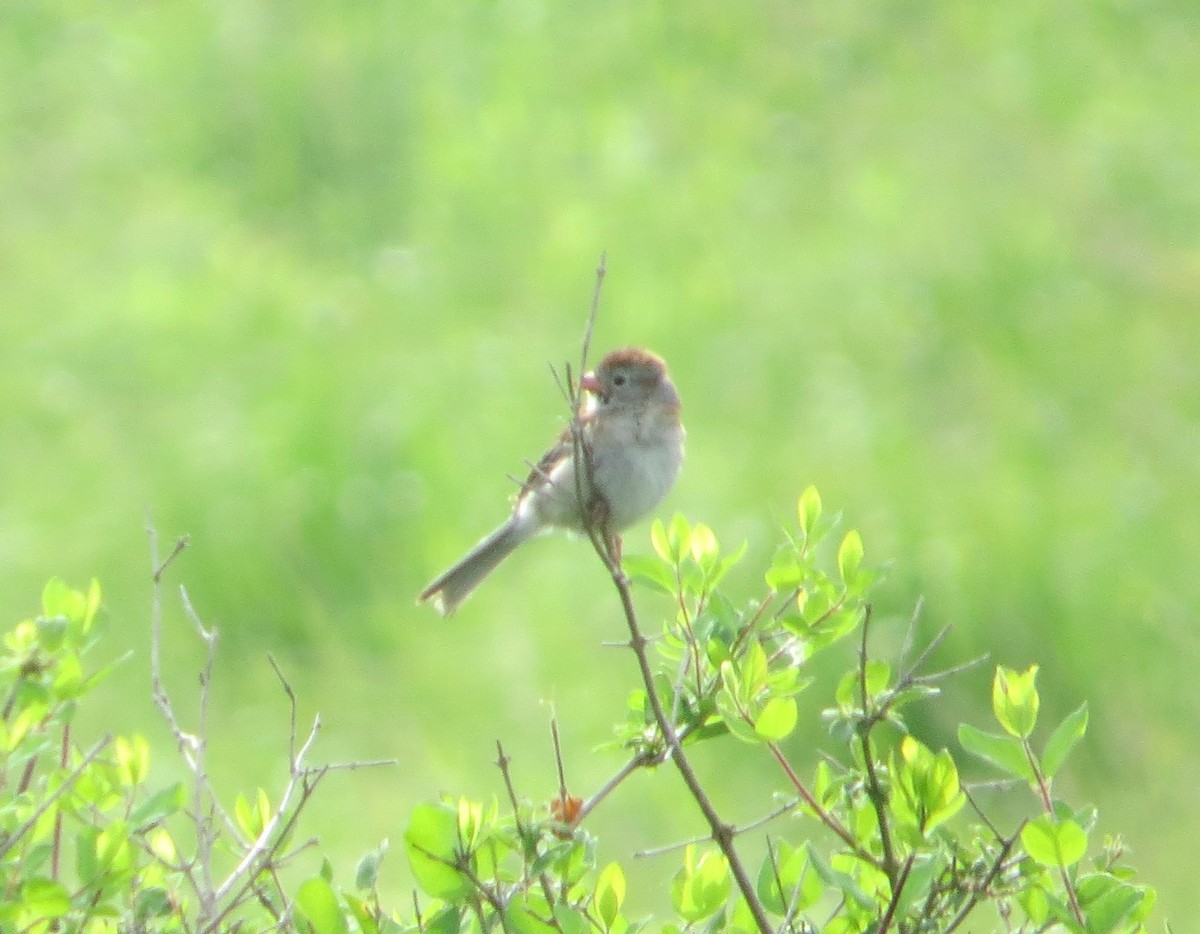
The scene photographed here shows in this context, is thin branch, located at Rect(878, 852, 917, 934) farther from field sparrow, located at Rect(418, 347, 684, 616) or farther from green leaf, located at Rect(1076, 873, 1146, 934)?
field sparrow, located at Rect(418, 347, 684, 616)

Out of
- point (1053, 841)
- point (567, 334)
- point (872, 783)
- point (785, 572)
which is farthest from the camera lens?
point (567, 334)

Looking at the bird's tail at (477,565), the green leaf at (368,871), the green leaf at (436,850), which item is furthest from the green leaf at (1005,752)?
the bird's tail at (477,565)

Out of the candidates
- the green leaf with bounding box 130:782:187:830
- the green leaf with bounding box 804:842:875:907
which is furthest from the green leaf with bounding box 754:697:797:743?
the green leaf with bounding box 130:782:187:830

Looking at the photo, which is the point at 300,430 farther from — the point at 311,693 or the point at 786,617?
the point at 786,617

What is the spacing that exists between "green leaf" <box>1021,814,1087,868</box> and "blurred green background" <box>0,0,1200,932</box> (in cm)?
301

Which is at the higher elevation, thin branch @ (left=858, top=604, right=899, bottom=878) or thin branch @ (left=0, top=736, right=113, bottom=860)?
thin branch @ (left=858, top=604, right=899, bottom=878)

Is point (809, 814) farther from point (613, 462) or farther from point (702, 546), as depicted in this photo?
point (613, 462)

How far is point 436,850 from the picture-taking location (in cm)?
210

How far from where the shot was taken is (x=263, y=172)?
10.6m

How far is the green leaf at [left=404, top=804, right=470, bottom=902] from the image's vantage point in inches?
81.9

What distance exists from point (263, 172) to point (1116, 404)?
15.8 ft

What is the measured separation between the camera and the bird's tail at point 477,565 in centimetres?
514

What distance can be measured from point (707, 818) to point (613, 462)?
277 centimetres

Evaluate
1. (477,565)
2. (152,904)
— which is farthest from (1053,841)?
(477,565)
